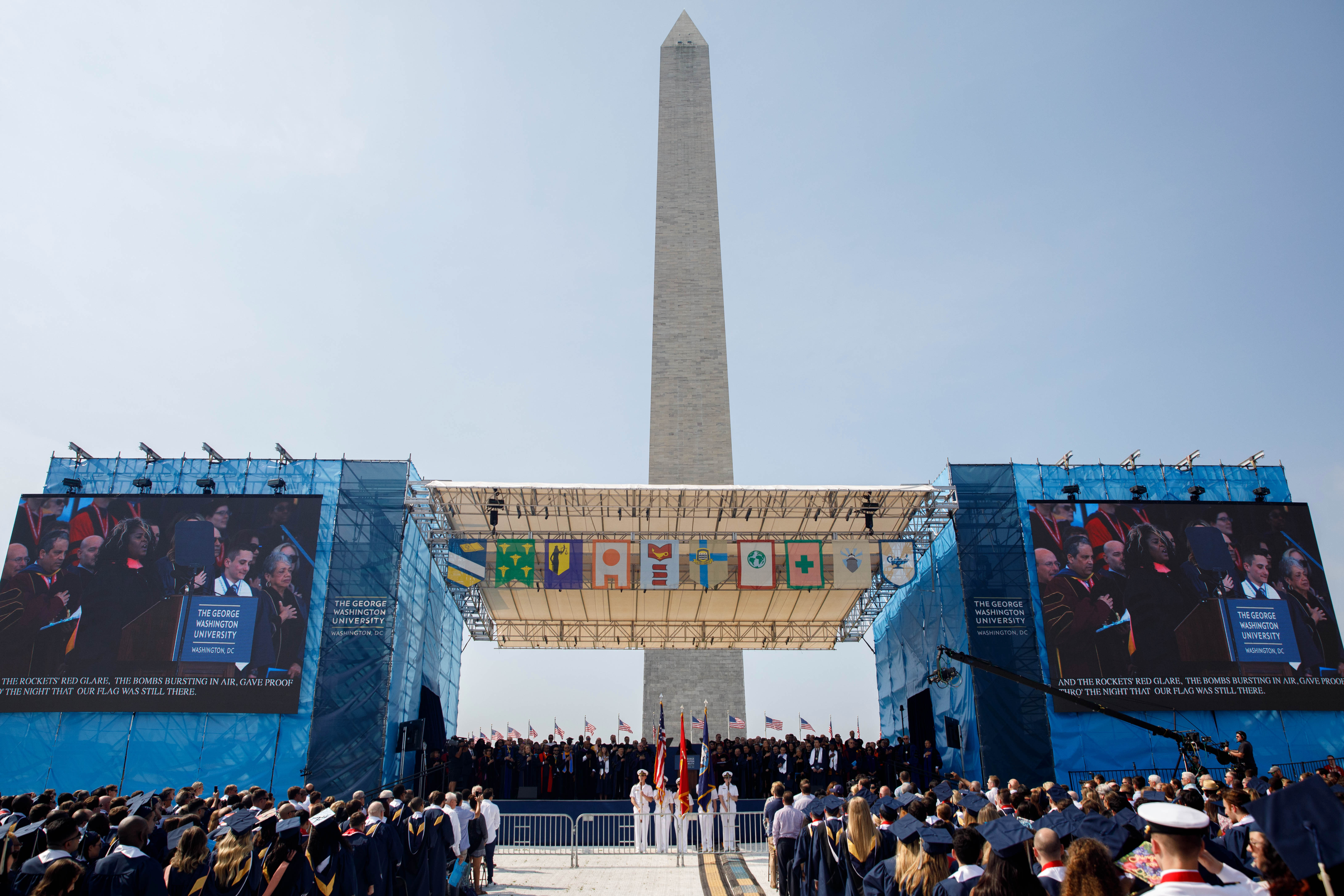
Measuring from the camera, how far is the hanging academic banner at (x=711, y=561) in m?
21.5

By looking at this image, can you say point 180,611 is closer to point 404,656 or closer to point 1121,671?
point 404,656

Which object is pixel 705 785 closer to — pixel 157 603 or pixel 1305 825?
pixel 157 603

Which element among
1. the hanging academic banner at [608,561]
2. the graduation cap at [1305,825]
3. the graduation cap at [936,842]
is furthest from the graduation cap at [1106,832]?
the hanging academic banner at [608,561]

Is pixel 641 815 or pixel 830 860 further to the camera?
pixel 641 815

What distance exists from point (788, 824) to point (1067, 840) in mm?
4795

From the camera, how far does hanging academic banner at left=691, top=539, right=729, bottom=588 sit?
845 inches

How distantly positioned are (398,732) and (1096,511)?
16.9m

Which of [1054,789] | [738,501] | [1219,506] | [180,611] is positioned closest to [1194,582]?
[1219,506]

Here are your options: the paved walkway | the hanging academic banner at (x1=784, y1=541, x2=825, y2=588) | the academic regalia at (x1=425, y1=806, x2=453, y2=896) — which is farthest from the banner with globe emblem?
the academic regalia at (x1=425, y1=806, x2=453, y2=896)

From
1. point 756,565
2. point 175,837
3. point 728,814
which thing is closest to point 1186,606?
point 756,565

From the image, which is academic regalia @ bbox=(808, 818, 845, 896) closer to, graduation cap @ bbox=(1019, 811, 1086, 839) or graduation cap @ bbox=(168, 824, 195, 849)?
graduation cap @ bbox=(1019, 811, 1086, 839)

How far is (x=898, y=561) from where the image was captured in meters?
21.5

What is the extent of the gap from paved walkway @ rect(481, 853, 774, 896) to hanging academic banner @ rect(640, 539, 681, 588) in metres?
7.01

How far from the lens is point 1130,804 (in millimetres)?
7883
